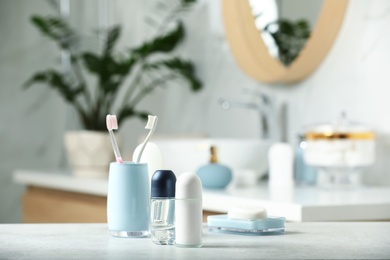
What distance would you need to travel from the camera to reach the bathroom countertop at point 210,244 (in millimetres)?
1124

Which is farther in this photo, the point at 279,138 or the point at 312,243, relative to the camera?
the point at 279,138

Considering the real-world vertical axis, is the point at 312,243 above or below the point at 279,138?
below

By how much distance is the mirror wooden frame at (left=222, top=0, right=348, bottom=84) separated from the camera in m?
2.55

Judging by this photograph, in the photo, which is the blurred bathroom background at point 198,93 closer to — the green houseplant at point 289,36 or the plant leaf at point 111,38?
the green houseplant at point 289,36

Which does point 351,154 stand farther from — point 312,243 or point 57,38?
point 57,38

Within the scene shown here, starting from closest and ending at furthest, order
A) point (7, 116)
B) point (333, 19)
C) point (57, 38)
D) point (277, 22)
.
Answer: point (333, 19), point (277, 22), point (57, 38), point (7, 116)

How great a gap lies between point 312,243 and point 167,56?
2500 millimetres

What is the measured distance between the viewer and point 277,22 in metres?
2.78

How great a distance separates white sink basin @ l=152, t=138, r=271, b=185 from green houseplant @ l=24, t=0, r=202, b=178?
454mm

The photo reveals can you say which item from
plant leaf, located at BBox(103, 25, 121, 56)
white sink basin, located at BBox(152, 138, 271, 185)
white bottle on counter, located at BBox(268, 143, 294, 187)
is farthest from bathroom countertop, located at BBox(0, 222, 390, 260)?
plant leaf, located at BBox(103, 25, 121, 56)

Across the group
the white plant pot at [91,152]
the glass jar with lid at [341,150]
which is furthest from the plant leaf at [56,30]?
the glass jar with lid at [341,150]

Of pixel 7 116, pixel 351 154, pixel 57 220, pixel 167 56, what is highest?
pixel 167 56

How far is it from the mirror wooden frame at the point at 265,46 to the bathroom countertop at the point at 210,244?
3.97 ft

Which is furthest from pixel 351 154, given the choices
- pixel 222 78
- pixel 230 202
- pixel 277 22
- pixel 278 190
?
pixel 222 78
